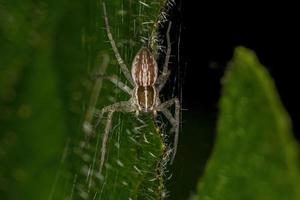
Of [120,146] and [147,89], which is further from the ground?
[147,89]

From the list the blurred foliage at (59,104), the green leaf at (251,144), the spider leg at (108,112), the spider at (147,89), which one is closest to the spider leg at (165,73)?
the spider at (147,89)

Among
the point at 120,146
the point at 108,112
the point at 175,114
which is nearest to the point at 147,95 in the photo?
the point at 175,114

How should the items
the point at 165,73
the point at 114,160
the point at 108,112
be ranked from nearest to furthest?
the point at 114,160 < the point at 108,112 < the point at 165,73

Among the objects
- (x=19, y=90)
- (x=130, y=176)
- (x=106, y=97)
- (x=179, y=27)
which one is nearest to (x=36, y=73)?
(x=19, y=90)

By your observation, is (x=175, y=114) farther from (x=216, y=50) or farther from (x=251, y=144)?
(x=251, y=144)

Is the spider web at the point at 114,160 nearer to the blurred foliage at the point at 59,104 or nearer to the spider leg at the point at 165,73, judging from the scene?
the blurred foliage at the point at 59,104

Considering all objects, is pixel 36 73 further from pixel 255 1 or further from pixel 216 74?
pixel 255 1

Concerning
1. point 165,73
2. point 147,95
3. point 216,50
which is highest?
point 216,50

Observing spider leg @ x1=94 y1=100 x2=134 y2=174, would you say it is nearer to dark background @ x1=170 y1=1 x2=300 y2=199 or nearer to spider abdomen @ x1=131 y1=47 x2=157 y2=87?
spider abdomen @ x1=131 y1=47 x2=157 y2=87
